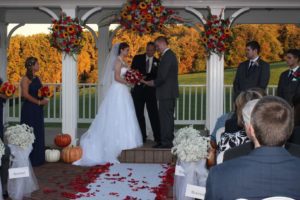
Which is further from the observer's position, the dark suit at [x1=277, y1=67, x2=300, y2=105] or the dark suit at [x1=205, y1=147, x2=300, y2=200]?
the dark suit at [x1=277, y1=67, x2=300, y2=105]

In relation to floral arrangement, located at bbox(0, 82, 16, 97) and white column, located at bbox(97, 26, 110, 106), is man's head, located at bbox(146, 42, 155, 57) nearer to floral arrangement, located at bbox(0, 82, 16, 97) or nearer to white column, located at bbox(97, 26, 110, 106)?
white column, located at bbox(97, 26, 110, 106)

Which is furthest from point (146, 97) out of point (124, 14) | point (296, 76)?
point (296, 76)

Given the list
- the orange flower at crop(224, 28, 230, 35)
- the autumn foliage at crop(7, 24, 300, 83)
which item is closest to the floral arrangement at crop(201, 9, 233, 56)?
the orange flower at crop(224, 28, 230, 35)

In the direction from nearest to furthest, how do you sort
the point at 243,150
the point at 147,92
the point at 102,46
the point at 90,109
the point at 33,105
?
the point at 243,150, the point at 33,105, the point at 147,92, the point at 102,46, the point at 90,109

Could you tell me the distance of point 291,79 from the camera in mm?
8047

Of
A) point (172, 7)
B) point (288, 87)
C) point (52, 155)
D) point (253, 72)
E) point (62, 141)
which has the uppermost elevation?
point (172, 7)

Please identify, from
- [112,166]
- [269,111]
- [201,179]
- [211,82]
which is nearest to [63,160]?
[112,166]

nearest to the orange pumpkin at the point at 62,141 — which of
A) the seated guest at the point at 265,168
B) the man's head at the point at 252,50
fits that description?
the man's head at the point at 252,50

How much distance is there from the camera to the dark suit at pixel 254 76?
805 centimetres

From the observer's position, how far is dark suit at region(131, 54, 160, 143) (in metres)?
9.06

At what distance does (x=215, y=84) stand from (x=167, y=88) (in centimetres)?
95

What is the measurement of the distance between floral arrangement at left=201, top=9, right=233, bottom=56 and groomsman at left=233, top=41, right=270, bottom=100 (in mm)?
692

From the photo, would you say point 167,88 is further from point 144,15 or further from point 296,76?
point 296,76

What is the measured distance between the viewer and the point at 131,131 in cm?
884
